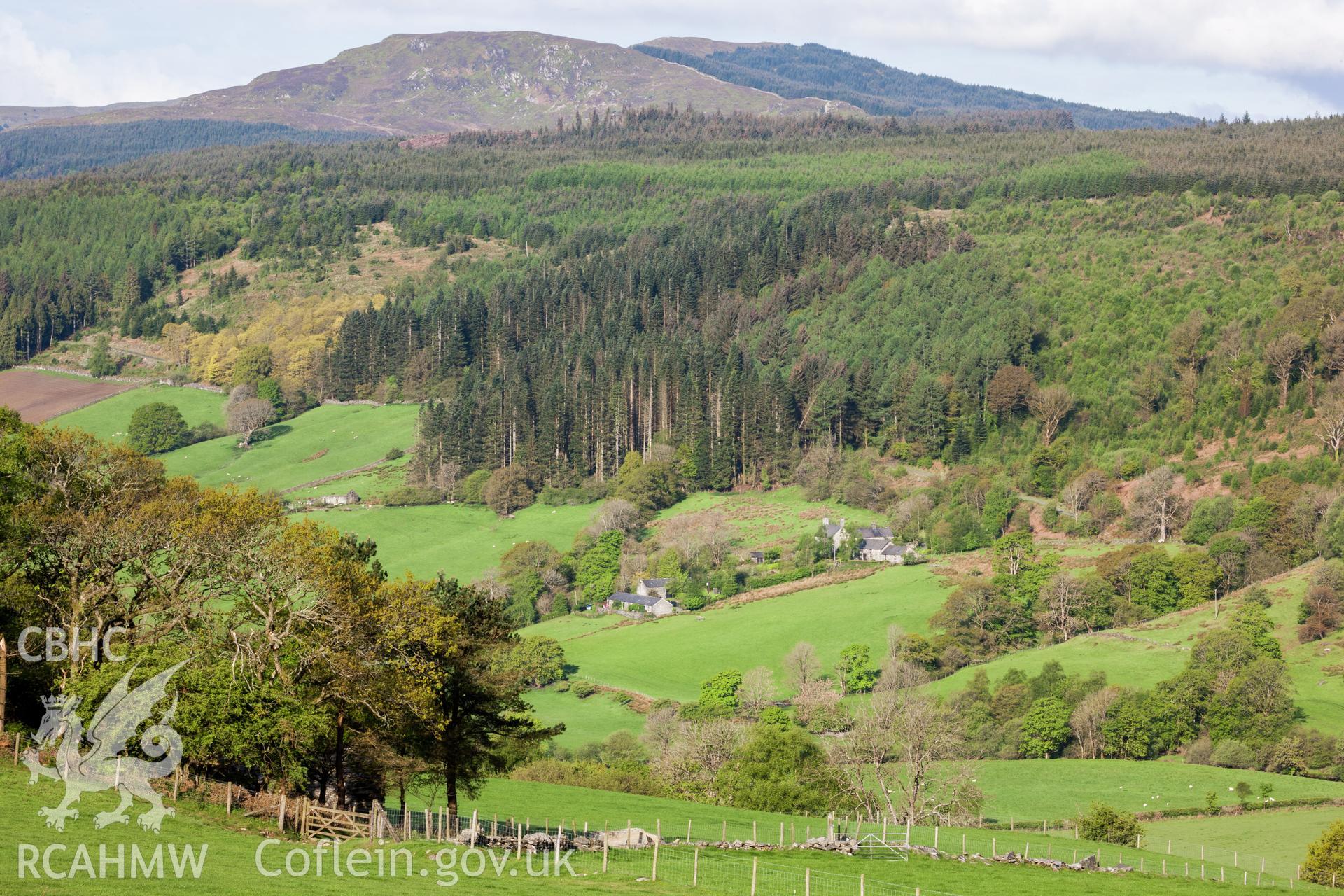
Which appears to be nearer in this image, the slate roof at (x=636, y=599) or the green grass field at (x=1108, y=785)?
the green grass field at (x=1108, y=785)

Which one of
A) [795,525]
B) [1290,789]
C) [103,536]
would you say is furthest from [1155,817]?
[795,525]

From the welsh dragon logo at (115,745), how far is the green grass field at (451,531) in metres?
100

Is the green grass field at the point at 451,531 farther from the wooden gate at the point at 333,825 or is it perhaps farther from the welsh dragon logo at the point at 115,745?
the wooden gate at the point at 333,825

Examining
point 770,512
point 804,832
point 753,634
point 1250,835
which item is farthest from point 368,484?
point 804,832

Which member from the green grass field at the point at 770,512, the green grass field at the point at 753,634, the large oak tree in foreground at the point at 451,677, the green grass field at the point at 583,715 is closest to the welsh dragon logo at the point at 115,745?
the large oak tree in foreground at the point at 451,677

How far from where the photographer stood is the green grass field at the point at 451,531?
157m

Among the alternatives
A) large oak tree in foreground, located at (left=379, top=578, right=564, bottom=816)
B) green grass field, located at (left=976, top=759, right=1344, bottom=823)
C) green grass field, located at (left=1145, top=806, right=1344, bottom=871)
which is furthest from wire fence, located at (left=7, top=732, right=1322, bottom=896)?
green grass field, located at (left=976, top=759, right=1344, bottom=823)

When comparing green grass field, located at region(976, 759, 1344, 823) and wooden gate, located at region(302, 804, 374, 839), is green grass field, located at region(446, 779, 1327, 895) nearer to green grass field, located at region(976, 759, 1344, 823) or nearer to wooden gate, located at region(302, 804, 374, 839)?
wooden gate, located at region(302, 804, 374, 839)

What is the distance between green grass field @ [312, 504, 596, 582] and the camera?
15700cm

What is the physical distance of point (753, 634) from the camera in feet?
428

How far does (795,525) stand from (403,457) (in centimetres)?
5814

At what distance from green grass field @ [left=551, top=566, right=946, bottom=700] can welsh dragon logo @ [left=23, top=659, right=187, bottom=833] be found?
224 feet

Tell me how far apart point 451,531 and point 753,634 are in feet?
168

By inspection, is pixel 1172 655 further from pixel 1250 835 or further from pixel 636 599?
pixel 636 599
